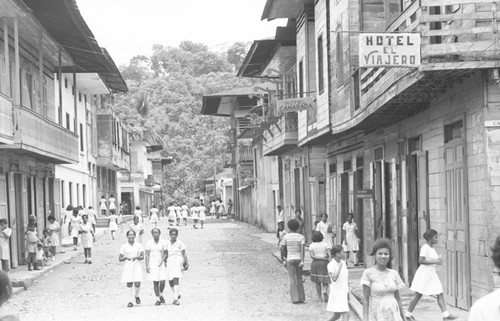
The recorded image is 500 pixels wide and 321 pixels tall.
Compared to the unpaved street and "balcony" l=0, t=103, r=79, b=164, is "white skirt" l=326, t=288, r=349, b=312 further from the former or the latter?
"balcony" l=0, t=103, r=79, b=164

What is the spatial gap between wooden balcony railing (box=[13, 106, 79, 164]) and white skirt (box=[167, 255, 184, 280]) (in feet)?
18.0

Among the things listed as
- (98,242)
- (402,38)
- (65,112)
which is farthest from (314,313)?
(65,112)

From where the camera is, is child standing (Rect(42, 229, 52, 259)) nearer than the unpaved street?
No

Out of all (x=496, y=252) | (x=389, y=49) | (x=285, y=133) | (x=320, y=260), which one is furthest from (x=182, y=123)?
(x=496, y=252)

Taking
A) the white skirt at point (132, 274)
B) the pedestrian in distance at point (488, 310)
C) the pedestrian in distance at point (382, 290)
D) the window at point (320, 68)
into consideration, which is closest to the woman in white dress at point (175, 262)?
the white skirt at point (132, 274)

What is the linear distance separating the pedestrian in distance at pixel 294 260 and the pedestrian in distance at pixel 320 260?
280 millimetres

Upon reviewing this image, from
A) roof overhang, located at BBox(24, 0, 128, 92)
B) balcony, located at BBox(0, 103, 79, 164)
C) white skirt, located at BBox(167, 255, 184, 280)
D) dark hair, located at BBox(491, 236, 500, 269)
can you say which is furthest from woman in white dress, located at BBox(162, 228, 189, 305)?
dark hair, located at BBox(491, 236, 500, 269)

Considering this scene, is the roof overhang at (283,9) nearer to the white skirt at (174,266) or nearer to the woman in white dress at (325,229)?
the woman in white dress at (325,229)

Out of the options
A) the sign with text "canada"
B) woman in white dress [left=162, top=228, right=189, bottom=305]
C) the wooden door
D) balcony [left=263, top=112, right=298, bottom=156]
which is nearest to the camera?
the sign with text "canada"

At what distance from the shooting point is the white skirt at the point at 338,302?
37.6 ft

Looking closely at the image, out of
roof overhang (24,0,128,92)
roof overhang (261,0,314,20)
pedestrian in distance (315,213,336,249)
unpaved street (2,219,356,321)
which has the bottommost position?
unpaved street (2,219,356,321)

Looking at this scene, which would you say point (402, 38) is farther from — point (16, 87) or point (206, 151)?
point (206, 151)

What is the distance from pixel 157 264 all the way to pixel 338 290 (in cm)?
430

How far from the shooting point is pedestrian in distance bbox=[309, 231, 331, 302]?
1447cm
